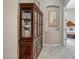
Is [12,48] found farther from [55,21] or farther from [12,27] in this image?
[55,21]

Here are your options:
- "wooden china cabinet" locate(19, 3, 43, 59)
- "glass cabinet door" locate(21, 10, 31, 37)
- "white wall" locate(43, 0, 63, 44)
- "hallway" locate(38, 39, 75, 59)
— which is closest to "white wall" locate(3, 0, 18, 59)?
"wooden china cabinet" locate(19, 3, 43, 59)

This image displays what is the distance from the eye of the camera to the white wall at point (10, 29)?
13.9 feet

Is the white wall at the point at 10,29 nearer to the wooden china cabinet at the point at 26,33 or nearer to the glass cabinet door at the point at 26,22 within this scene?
the wooden china cabinet at the point at 26,33

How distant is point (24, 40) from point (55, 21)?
18.3ft

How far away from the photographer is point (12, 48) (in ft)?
14.0

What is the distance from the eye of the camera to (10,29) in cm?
430

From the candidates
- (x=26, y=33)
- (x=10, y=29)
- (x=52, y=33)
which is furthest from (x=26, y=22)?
(x=52, y=33)

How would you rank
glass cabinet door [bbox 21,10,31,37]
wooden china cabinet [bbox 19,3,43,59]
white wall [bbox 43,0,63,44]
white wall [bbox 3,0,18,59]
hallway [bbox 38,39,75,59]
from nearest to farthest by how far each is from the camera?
white wall [bbox 3,0,18,59] < wooden china cabinet [bbox 19,3,43,59] < glass cabinet door [bbox 21,10,31,37] < hallway [bbox 38,39,75,59] < white wall [bbox 43,0,63,44]

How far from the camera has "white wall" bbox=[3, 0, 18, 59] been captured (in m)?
4.24

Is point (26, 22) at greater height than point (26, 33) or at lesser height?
greater

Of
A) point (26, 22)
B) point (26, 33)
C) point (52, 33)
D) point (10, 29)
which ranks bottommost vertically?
point (52, 33)

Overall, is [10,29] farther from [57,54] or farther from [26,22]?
[57,54]

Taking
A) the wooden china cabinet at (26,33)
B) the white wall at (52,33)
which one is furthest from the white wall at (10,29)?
the white wall at (52,33)

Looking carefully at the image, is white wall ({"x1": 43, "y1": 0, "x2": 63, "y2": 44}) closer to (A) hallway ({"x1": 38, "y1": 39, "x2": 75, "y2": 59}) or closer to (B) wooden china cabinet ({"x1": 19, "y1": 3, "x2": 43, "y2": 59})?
(A) hallway ({"x1": 38, "y1": 39, "x2": 75, "y2": 59})
